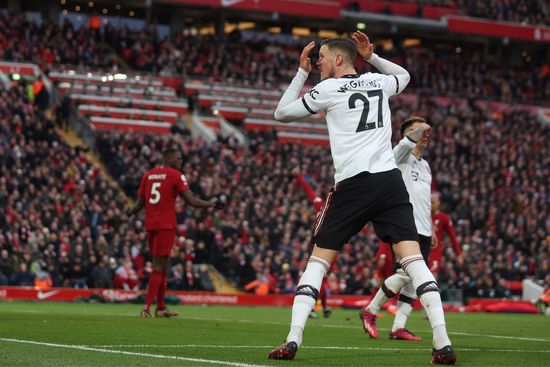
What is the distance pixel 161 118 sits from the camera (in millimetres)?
42062

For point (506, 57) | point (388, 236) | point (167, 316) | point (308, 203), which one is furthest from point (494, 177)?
point (388, 236)

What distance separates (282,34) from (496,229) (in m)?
20.0

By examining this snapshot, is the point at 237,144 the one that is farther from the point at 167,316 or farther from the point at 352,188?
the point at 352,188

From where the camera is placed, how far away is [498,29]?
59.9 meters

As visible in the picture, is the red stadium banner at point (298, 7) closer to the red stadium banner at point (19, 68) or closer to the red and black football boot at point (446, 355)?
the red stadium banner at point (19, 68)

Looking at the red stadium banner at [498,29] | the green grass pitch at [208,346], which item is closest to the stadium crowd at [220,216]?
the red stadium banner at [498,29]

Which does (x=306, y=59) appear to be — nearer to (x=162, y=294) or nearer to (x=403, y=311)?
(x=403, y=311)

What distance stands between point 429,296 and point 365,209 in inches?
34.3

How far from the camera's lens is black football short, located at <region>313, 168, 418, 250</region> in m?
8.94

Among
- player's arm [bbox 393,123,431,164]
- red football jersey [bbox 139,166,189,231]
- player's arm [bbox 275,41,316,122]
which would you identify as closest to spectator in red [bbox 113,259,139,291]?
red football jersey [bbox 139,166,189,231]

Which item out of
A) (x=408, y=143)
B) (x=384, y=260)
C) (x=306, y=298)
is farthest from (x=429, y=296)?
(x=384, y=260)

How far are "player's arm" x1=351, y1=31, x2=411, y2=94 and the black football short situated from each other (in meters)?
0.97

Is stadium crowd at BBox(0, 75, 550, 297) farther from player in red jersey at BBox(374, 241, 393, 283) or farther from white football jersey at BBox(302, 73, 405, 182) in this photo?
white football jersey at BBox(302, 73, 405, 182)

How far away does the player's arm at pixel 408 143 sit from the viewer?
10305 mm
